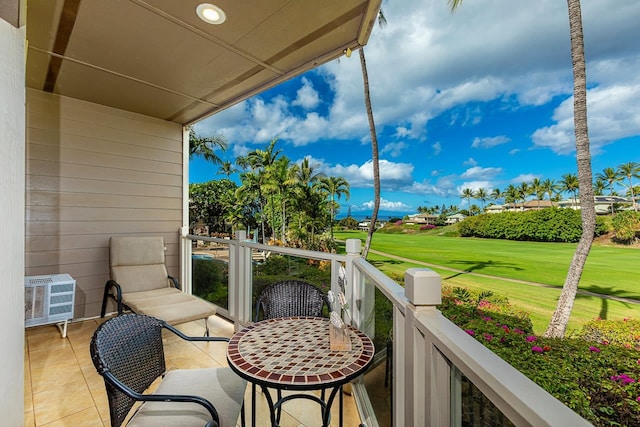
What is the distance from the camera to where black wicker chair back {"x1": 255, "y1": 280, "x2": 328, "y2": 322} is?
2.49 metres

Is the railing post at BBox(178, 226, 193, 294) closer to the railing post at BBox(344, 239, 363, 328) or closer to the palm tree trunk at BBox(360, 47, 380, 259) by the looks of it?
the railing post at BBox(344, 239, 363, 328)

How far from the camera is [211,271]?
14.8 ft

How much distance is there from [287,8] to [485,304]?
9670 mm

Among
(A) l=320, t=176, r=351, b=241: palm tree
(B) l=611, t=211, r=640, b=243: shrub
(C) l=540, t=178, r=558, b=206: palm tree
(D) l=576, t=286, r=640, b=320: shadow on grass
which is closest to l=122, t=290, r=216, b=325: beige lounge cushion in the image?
(D) l=576, t=286, r=640, b=320: shadow on grass

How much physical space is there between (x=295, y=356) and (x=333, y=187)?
1928 centimetres

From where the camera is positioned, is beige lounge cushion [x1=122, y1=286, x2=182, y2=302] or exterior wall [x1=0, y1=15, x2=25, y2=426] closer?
exterior wall [x1=0, y1=15, x2=25, y2=426]

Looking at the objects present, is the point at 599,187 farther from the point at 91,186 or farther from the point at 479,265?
the point at 91,186

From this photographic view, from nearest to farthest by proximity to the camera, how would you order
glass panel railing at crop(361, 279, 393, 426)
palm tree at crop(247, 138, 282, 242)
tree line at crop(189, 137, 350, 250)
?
1. glass panel railing at crop(361, 279, 393, 426)
2. palm tree at crop(247, 138, 282, 242)
3. tree line at crop(189, 137, 350, 250)

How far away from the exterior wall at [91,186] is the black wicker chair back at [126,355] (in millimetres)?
3245

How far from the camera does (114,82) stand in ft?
11.6

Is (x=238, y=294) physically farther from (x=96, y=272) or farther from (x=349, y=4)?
(x=349, y=4)

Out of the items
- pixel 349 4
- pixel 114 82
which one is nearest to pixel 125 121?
pixel 114 82

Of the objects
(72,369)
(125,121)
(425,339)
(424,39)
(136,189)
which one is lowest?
(72,369)

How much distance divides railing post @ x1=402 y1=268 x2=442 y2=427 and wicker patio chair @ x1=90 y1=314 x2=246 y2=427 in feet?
2.72
